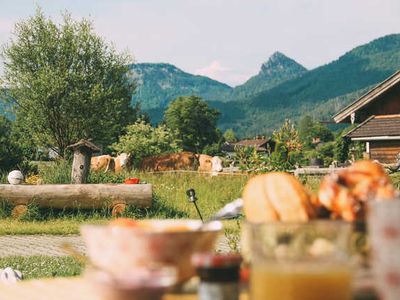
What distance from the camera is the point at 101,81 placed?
48.0m

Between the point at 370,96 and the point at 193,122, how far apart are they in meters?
72.2

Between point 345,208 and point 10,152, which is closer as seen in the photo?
point 345,208

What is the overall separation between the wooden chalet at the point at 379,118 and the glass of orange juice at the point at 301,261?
27.9m

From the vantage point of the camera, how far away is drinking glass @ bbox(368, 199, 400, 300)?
1278 mm

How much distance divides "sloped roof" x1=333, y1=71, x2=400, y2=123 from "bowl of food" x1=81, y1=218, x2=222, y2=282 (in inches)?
1121

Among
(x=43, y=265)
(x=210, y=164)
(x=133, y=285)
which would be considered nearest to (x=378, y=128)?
(x=210, y=164)

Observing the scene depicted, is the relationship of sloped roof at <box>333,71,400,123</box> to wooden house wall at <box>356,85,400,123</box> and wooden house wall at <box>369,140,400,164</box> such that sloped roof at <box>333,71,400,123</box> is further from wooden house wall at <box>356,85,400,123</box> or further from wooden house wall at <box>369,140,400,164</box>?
wooden house wall at <box>369,140,400,164</box>

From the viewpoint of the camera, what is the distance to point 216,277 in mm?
1437

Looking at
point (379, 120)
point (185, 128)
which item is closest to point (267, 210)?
point (379, 120)

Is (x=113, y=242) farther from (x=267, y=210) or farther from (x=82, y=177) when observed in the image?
(x=82, y=177)

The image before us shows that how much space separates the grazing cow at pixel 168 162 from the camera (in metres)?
32.9

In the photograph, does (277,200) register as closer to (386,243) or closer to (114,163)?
(386,243)

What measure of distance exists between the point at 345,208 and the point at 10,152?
2495 centimetres

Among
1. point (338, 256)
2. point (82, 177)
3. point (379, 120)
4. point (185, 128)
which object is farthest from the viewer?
point (185, 128)
